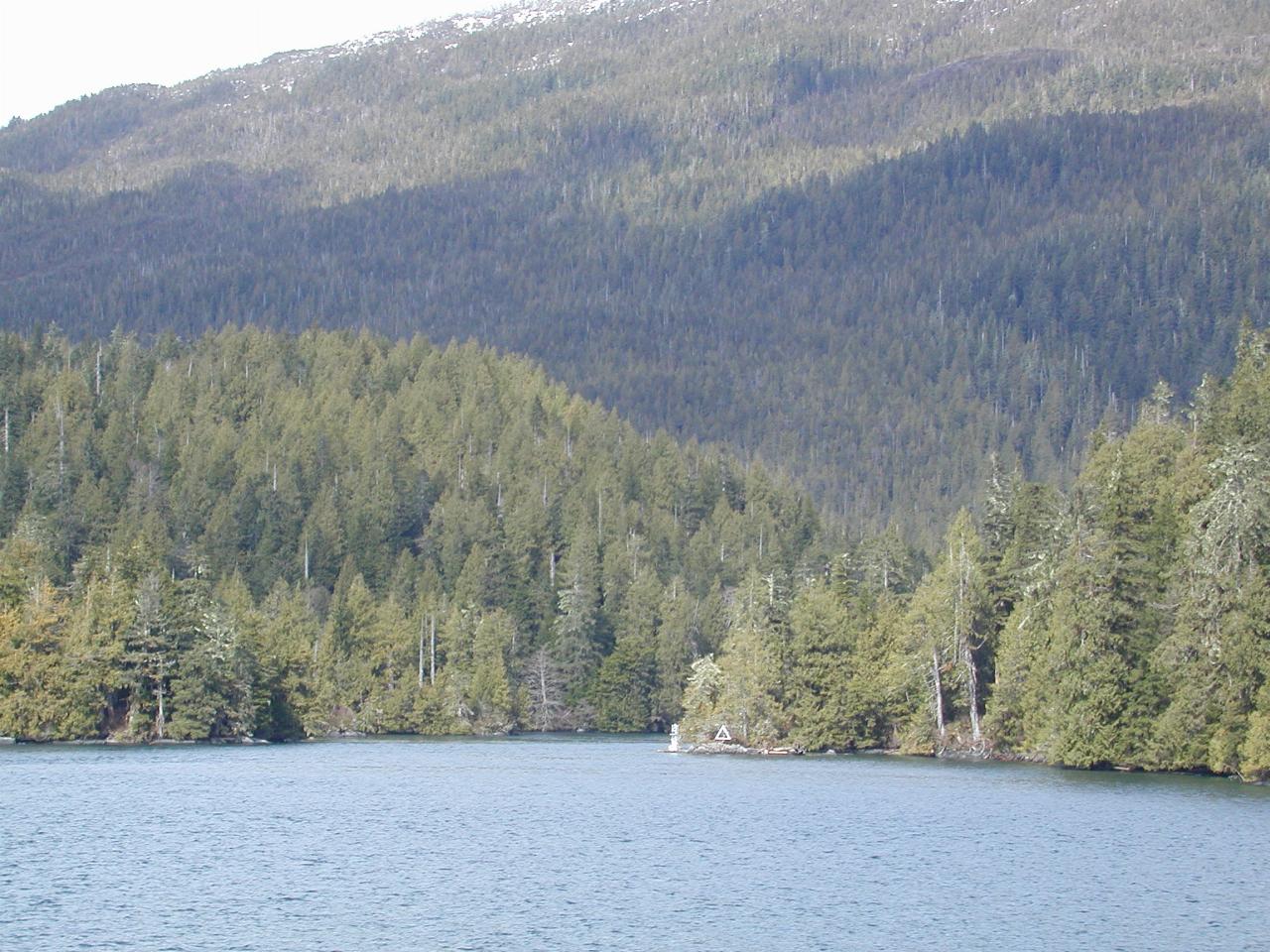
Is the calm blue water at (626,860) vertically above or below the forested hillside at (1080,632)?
below

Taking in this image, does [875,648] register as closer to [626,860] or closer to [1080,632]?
[1080,632]

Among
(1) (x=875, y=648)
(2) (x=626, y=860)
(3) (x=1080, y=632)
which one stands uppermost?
(1) (x=875, y=648)

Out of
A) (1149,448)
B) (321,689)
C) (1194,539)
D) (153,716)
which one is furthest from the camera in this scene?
(321,689)

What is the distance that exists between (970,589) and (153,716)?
57901 mm

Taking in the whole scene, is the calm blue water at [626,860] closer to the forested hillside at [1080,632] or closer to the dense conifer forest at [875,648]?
the forested hillside at [1080,632]

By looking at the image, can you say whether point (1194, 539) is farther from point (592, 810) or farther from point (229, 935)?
point (229, 935)

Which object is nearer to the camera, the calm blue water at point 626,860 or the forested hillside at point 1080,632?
the calm blue water at point 626,860

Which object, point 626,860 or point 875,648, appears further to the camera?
point 875,648

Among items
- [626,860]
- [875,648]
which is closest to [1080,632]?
[875,648]

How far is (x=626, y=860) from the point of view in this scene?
251 ft

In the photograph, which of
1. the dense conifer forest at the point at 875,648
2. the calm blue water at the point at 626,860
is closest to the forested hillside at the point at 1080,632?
the dense conifer forest at the point at 875,648

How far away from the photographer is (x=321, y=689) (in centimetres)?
16988

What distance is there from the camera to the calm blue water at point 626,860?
60250 mm

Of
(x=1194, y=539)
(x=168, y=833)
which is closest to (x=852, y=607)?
(x=1194, y=539)
